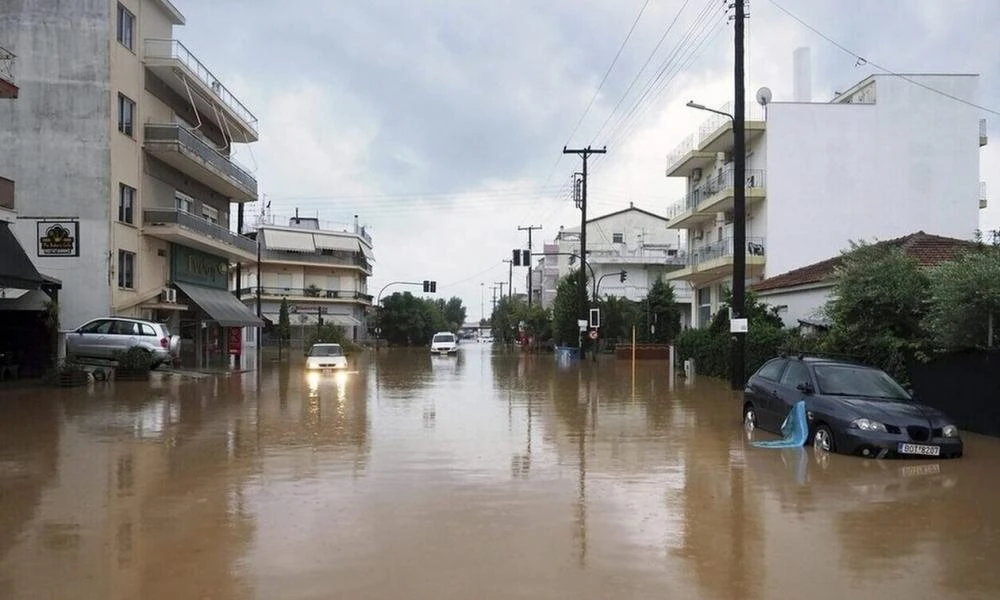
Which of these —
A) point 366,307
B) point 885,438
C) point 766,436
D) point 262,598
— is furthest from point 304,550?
point 366,307

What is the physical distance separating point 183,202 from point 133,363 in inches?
456

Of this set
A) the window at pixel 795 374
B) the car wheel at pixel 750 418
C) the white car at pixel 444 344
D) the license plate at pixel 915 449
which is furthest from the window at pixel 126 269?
the white car at pixel 444 344

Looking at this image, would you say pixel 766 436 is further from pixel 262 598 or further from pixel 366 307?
pixel 366 307

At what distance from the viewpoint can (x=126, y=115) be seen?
98.2 feet

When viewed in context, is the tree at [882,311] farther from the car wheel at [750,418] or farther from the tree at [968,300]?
the car wheel at [750,418]

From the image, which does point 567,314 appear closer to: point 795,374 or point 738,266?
point 738,266

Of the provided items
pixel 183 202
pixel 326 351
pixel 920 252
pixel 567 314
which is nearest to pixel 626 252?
pixel 567 314

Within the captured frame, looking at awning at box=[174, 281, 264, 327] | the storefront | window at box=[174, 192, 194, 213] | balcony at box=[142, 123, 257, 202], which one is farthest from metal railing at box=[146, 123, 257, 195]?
awning at box=[174, 281, 264, 327]

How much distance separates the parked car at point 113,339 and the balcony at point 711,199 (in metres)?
25.5

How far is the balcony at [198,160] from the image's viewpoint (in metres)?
31.0

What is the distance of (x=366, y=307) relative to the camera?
305 feet

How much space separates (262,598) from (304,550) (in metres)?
1.16

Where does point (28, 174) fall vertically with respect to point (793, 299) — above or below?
above

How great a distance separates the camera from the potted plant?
2583 centimetres
